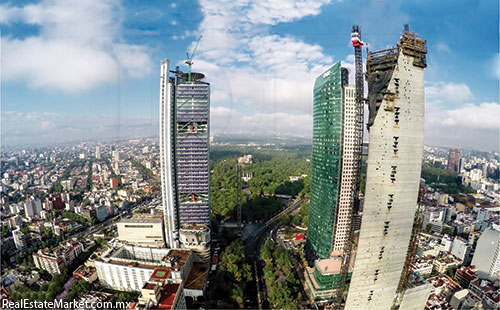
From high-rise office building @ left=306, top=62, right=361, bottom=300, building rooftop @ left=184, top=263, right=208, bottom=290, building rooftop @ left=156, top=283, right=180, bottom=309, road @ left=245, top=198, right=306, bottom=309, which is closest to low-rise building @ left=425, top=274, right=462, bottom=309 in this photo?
high-rise office building @ left=306, top=62, right=361, bottom=300

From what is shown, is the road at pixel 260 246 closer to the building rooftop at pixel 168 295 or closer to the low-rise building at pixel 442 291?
the building rooftop at pixel 168 295

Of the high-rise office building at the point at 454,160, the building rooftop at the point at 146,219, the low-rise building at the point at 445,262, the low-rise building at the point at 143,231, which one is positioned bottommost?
the low-rise building at the point at 445,262

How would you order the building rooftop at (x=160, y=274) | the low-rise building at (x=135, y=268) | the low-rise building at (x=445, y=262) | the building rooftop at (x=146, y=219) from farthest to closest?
the building rooftop at (x=146, y=219) → the low-rise building at (x=445, y=262) → the low-rise building at (x=135, y=268) → the building rooftop at (x=160, y=274)

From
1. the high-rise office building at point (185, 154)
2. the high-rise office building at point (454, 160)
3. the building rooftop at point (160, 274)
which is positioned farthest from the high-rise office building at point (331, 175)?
the high-rise office building at point (454, 160)

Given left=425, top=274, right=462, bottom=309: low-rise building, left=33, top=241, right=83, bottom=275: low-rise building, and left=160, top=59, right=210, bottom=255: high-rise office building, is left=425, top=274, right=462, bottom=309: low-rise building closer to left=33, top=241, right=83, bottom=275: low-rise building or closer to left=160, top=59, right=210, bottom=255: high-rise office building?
left=160, top=59, right=210, bottom=255: high-rise office building

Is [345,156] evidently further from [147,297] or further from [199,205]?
[147,297]

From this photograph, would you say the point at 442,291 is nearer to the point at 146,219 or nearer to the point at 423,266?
the point at 423,266

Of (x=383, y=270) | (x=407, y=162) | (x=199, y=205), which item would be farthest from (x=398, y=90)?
(x=199, y=205)
